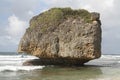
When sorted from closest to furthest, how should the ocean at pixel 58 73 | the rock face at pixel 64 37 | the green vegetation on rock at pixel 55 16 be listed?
the ocean at pixel 58 73 < the rock face at pixel 64 37 < the green vegetation on rock at pixel 55 16

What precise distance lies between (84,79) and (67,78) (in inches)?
47.1

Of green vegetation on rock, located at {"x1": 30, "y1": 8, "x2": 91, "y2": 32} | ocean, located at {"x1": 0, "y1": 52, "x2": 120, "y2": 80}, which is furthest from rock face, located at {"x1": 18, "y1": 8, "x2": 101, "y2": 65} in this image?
ocean, located at {"x1": 0, "y1": 52, "x2": 120, "y2": 80}

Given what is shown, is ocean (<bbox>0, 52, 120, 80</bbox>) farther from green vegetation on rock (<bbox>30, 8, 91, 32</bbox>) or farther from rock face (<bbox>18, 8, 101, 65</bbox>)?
green vegetation on rock (<bbox>30, 8, 91, 32</bbox>)

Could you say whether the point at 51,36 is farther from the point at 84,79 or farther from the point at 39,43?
the point at 84,79

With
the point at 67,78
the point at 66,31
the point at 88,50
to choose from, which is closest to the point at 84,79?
the point at 67,78

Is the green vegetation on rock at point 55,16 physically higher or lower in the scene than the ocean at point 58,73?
higher

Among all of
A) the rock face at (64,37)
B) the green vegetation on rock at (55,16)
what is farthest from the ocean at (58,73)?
the green vegetation on rock at (55,16)

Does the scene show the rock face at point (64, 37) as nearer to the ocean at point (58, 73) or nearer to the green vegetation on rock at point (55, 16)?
the green vegetation on rock at point (55, 16)

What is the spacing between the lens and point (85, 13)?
31266 millimetres

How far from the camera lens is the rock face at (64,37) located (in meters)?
29.2

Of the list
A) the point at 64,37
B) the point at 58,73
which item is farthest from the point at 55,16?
the point at 58,73

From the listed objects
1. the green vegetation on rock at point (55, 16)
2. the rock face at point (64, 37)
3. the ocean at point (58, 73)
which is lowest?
the ocean at point (58, 73)

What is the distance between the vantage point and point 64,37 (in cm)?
3025

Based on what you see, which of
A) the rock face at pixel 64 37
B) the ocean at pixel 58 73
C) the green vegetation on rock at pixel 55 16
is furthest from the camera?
the green vegetation on rock at pixel 55 16
